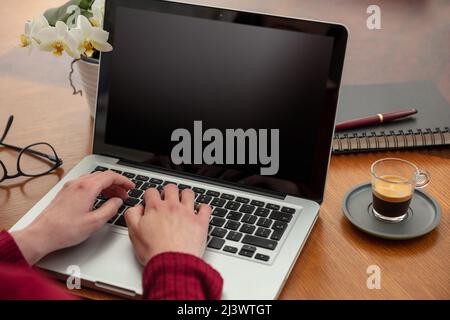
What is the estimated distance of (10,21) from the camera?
6.06ft

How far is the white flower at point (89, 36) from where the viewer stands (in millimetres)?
1161

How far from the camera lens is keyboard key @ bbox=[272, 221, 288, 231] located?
1.05m

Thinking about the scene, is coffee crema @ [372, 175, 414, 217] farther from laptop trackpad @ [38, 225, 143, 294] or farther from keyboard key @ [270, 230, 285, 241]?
laptop trackpad @ [38, 225, 143, 294]

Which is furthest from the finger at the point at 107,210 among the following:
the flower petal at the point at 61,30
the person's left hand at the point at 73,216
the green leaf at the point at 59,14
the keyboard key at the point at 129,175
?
the green leaf at the point at 59,14

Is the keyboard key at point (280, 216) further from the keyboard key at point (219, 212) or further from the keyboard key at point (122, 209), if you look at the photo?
the keyboard key at point (122, 209)

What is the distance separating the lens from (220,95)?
1134 mm

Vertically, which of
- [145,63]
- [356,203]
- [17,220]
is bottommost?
[17,220]

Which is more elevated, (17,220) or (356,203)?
(356,203)

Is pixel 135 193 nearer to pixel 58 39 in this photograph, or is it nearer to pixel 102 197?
pixel 102 197

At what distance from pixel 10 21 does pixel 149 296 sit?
122cm

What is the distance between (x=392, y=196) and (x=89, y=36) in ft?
1.89

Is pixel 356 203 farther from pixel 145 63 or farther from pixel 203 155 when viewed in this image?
pixel 145 63

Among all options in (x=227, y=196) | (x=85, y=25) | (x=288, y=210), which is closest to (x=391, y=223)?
(x=288, y=210)

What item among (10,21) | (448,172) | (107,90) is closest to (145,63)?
(107,90)
